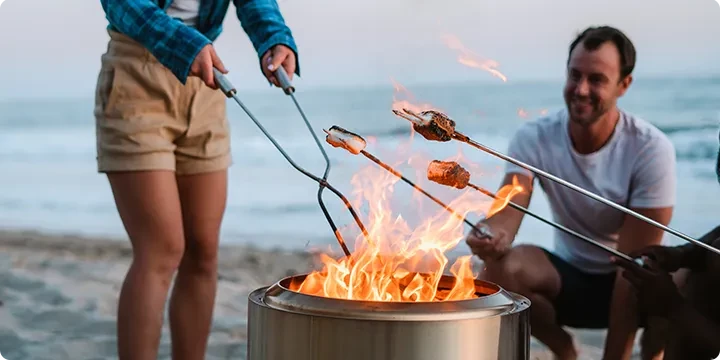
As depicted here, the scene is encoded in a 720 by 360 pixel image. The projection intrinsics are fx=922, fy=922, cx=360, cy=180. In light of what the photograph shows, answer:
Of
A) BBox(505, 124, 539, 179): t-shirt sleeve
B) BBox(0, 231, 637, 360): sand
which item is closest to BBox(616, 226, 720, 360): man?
BBox(505, 124, 539, 179): t-shirt sleeve

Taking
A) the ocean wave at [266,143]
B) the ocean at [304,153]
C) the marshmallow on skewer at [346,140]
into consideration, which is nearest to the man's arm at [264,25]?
the ocean at [304,153]

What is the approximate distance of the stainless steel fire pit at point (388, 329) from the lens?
4.66 feet

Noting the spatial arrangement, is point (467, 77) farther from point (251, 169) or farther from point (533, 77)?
point (251, 169)

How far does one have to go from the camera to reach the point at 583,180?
9.12 ft

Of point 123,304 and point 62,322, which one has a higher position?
point 123,304

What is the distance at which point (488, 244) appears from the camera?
2.58 metres

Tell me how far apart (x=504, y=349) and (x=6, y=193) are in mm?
8937

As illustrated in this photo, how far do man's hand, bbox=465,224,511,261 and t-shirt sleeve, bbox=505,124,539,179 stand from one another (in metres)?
0.27

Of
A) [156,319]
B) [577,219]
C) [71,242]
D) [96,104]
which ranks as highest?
[96,104]

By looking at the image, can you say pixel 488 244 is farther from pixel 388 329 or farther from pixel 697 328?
pixel 388 329

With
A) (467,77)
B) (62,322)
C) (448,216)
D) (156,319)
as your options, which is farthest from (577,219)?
(467,77)

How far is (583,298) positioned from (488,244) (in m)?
0.35

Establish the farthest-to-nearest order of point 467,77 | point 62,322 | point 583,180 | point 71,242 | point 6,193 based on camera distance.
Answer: point 467,77
point 6,193
point 71,242
point 62,322
point 583,180

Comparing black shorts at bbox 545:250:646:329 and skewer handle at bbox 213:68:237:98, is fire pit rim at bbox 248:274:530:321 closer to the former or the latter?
skewer handle at bbox 213:68:237:98
